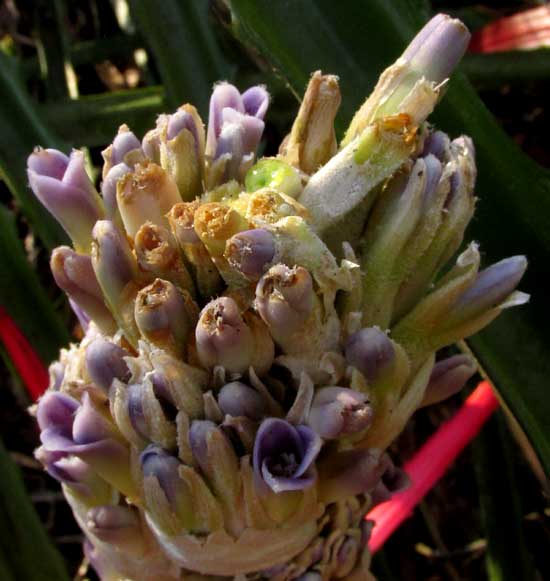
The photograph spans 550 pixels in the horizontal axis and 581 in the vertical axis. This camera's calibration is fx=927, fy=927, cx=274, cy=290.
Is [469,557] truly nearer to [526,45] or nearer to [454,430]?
[454,430]

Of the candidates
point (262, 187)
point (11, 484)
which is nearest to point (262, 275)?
point (262, 187)

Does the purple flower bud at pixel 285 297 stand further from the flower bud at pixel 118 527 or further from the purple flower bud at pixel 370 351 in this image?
the flower bud at pixel 118 527

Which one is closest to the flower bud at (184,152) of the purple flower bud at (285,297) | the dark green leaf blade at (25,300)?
the purple flower bud at (285,297)

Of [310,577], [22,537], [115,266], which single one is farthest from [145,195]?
[22,537]

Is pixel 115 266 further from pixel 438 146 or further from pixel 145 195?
pixel 438 146

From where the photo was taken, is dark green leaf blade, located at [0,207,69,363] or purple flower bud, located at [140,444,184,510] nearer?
purple flower bud, located at [140,444,184,510]

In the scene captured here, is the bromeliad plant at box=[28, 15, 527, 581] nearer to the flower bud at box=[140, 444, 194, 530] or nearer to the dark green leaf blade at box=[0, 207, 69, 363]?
the flower bud at box=[140, 444, 194, 530]

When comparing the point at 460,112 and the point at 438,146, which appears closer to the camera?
the point at 438,146

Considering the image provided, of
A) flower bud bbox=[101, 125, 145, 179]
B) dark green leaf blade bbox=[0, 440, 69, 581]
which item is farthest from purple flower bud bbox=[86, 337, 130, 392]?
dark green leaf blade bbox=[0, 440, 69, 581]
